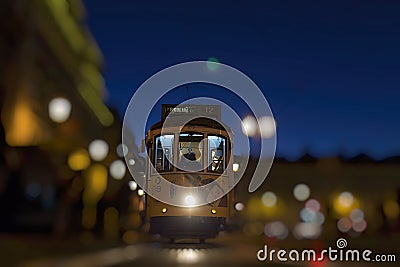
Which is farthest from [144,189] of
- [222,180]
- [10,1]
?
[10,1]

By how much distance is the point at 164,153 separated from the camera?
14.3 metres

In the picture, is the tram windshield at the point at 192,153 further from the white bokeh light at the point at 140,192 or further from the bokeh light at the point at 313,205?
the bokeh light at the point at 313,205

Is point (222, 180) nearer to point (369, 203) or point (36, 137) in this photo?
point (369, 203)

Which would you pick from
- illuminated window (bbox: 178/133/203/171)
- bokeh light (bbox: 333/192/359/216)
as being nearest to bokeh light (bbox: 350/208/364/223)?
bokeh light (bbox: 333/192/359/216)

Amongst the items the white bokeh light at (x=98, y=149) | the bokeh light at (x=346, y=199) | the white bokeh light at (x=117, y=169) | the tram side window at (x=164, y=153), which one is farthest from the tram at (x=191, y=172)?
the white bokeh light at (x=98, y=149)

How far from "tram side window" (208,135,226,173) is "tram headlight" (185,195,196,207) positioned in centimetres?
87

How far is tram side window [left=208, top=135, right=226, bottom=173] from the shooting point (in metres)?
14.0

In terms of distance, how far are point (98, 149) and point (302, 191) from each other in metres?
15.2

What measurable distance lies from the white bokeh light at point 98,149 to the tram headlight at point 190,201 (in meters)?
24.1

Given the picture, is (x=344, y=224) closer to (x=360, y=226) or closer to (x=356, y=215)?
(x=360, y=226)

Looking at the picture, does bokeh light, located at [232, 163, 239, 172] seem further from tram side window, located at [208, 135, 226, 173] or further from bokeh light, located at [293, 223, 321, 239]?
bokeh light, located at [293, 223, 321, 239]

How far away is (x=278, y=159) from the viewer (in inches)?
1519

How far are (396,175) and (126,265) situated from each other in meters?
31.8

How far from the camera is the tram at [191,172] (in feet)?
44.5
